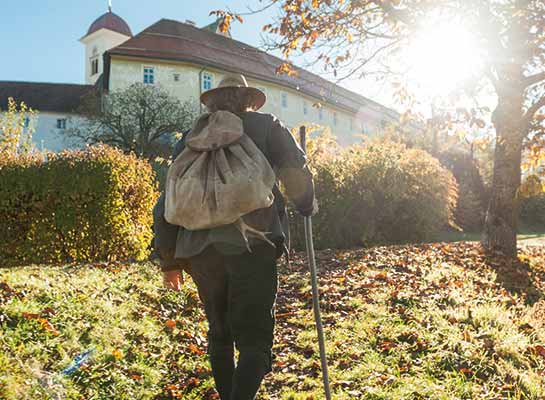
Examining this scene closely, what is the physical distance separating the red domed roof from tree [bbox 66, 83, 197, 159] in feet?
99.9

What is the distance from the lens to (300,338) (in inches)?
205

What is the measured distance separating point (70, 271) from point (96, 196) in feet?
7.40

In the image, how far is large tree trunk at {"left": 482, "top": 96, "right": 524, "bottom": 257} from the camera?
10211 millimetres

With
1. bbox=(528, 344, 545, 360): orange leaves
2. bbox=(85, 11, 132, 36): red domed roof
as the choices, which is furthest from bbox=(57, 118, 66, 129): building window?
bbox=(528, 344, 545, 360): orange leaves

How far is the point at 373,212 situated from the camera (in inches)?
512

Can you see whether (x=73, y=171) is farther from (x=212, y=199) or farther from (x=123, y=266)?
(x=212, y=199)

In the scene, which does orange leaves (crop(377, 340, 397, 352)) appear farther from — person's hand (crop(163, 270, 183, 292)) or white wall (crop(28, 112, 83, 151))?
white wall (crop(28, 112, 83, 151))

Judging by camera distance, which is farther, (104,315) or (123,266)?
(123,266)

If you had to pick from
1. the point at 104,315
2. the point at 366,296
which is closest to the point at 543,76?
the point at 366,296

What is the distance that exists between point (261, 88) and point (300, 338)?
1387 inches

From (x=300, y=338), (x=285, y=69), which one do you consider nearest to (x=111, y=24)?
(x=285, y=69)

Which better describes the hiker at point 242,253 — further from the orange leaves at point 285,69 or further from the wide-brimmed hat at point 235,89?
the orange leaves at point 285,69

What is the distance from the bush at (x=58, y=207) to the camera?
891cm

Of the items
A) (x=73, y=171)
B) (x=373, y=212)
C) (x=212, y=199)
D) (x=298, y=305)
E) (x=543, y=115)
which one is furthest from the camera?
(x=373, y=212)
